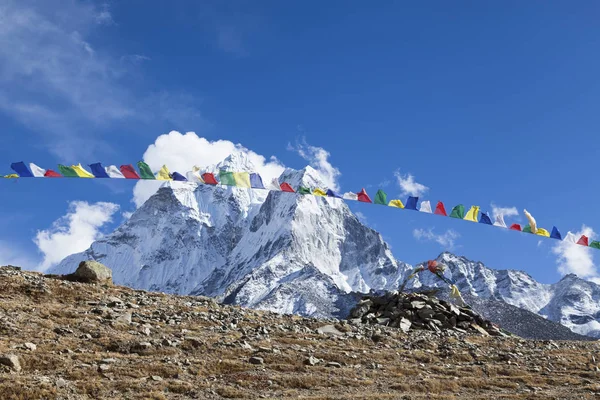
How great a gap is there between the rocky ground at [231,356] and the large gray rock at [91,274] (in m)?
2.07

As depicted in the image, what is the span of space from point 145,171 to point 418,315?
16.6 meters

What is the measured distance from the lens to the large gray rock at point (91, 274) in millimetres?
32312

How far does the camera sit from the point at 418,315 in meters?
33.8

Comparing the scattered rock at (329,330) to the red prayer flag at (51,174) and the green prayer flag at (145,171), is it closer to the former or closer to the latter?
the green prayer flag at (145,171)

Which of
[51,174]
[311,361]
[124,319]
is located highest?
[51,174]

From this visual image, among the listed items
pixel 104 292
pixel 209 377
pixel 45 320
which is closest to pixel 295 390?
pixel 209 377

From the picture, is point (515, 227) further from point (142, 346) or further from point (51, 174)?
point (51, 174)

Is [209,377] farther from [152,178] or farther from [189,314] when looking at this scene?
[152,178]

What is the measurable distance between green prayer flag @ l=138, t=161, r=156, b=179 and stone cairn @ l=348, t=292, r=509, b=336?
13056 mm

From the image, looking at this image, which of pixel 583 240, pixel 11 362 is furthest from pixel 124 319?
pixel 583 240

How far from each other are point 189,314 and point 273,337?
4723 mm

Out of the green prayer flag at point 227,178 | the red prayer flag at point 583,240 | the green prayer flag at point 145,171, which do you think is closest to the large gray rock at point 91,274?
the green prayer flag at point 145,171

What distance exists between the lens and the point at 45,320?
23281mm

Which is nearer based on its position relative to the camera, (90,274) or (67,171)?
(67,171)
